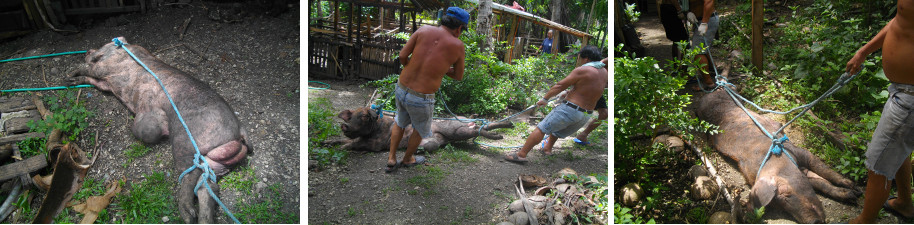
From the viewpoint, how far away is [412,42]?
3.14 metres

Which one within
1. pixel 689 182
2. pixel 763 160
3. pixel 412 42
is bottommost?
pixel 689 182

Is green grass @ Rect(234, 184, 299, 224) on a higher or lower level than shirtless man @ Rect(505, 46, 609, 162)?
lower

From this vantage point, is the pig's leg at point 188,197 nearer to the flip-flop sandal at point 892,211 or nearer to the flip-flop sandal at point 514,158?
the flip-flop sandal at point 514,158

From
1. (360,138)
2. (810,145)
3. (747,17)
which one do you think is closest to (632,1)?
(747,17)

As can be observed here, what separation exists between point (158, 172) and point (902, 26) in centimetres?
418

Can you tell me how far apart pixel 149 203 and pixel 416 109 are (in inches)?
64.6

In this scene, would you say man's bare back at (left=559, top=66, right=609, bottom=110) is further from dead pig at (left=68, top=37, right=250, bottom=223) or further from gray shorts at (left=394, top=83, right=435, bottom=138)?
dead pig at (left=68, top=37, right=250, bottom=223)

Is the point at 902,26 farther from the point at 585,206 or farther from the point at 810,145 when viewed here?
the point at 585,206

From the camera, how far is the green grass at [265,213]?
310cm

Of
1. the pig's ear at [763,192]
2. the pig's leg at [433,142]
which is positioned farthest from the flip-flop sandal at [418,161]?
the pig's ear at [763,192]

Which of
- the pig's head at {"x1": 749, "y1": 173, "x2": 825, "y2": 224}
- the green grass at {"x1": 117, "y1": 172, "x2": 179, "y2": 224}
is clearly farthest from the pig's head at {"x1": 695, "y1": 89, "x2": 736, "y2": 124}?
the green grass at {"x1": 117, "y1": 172, "x2": 179, "y2": 224}

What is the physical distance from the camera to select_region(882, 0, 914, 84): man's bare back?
2670mm

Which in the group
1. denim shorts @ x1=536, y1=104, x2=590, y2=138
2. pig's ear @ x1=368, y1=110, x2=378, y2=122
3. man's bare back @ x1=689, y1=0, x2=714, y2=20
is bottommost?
pig's ear @ x1=368, y1=110, x2=378, y2=122

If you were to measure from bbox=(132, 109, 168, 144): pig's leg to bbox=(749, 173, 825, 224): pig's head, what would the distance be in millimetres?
3656
